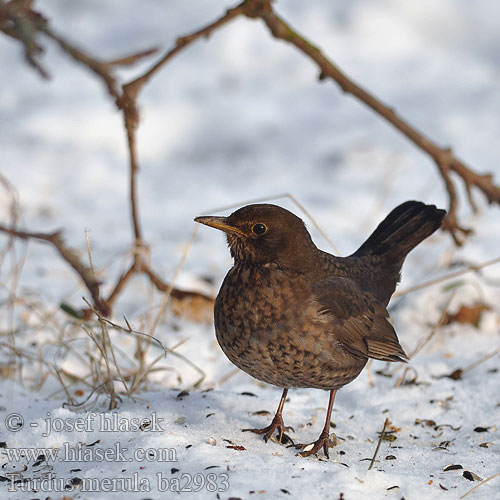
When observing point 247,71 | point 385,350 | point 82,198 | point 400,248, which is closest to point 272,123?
point 247,71

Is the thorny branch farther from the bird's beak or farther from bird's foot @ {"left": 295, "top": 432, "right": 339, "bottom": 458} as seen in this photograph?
bird's foot @ {"left": 295, "top": 432, "right": 339, "bottom": 458}

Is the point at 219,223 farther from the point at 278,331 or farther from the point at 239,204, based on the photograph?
the point at 239,204

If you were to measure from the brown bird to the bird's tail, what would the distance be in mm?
552

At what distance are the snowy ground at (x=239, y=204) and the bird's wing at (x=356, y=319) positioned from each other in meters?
0.42

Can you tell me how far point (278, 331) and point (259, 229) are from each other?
0.44m

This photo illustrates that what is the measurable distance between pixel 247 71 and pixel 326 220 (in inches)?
147

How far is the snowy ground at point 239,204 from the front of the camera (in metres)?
2.76

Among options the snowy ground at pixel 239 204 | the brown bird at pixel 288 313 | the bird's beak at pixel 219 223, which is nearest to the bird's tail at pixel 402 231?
the brown bird at pixel 288 313

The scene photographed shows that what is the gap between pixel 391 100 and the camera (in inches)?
365

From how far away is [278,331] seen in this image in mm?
2838

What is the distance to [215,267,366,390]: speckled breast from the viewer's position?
2.83 meters

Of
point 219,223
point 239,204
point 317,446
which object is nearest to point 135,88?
point 239,204

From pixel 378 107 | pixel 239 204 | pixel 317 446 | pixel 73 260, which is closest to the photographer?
pixel 317 446

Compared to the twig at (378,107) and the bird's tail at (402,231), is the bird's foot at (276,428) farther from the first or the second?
the twig at (378,107)
